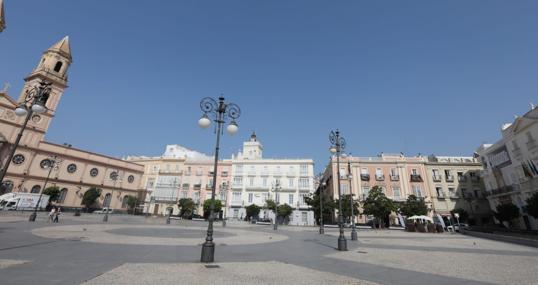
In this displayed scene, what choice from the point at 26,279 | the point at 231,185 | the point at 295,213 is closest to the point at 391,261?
the point at 26,279

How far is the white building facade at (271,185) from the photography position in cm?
5019

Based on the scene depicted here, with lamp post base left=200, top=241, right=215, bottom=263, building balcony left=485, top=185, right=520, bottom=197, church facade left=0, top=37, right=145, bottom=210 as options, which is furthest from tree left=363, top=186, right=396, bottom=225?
church facade left=0, top=37, right=145, bottom=210

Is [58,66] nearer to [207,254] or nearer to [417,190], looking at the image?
[207,254]

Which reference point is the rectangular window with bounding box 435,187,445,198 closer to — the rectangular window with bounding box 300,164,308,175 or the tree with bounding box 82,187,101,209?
the rectangular window with bounding box 300,164,308,175

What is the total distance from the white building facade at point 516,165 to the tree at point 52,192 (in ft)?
221

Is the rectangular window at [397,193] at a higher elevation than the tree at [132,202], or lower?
higher

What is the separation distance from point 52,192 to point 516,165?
70.2 meters

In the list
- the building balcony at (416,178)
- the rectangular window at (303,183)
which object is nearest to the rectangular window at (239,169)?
the rectangular window at (303,183)

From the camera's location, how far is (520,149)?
98.4 feet

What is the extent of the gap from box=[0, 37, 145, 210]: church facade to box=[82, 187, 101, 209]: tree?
2182 millimetres

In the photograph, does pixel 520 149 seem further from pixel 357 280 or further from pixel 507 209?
pixel 357 280

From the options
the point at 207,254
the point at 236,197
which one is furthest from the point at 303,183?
the point at 207,254

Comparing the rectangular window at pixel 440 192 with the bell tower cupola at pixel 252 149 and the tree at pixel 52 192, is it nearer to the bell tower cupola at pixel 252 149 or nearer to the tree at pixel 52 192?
the bell tower cupola at pixel 252 149

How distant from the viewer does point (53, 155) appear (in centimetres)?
4709
